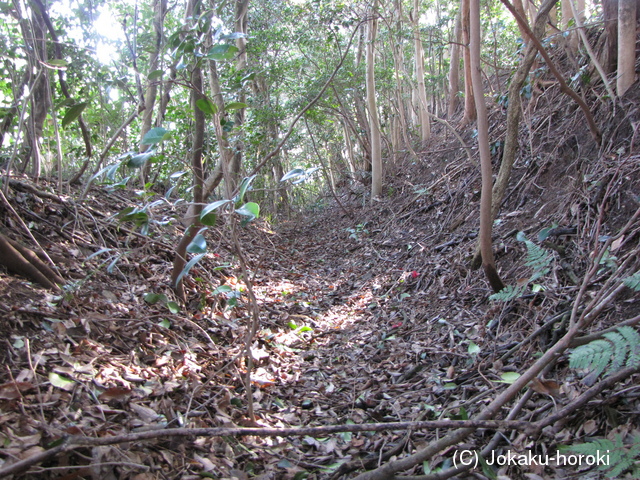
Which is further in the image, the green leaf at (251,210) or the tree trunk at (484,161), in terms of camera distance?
the tree trunk at (484,161)

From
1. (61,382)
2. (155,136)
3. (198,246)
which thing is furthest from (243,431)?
(155,136)

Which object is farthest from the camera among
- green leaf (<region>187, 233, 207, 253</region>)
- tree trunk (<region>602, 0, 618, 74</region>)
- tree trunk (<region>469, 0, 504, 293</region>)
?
tree trunk (<region>602, 0, 618, 74</region>)

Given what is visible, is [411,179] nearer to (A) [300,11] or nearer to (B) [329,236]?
(B) [329,236]

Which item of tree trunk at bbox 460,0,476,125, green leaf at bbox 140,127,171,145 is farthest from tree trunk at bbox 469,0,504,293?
tree trunk at bbox 460,0,476,125

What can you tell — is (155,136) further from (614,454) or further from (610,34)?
(610,34)

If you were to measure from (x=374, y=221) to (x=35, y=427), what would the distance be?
6486 mm

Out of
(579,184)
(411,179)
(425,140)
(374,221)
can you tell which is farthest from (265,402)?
(425,140)

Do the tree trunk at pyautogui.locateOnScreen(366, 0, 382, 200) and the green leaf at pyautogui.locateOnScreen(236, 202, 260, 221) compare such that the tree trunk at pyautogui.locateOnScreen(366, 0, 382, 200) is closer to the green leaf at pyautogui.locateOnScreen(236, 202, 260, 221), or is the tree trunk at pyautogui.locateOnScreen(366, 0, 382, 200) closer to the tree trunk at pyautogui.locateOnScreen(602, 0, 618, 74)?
the tree trunk at pyautogui.locateOnScreen(602, 0, 618, 74)

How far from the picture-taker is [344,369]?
10.3 ft

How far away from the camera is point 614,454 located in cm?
145

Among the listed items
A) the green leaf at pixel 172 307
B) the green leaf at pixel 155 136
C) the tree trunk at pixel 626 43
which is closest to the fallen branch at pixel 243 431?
the green leaf at pixel 155 136

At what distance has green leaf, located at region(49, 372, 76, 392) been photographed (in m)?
1.96

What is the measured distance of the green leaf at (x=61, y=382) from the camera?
6.42 feet

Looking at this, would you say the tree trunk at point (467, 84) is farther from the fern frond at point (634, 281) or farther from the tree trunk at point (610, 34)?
the fern frond at point (634, 281)
